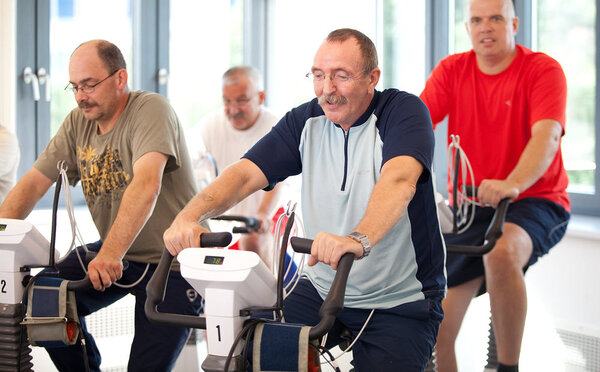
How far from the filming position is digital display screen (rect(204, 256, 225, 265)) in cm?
152

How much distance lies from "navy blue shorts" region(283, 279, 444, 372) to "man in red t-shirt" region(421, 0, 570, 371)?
2.85ft

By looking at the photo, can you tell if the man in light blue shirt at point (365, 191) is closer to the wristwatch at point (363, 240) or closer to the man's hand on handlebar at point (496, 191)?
the wristwatch at point (363, 240)

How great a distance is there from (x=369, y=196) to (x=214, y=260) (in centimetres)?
59

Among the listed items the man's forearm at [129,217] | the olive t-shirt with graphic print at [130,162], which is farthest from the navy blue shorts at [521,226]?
the man's forearm at [129,217]

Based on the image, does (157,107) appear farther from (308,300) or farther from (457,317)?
(457,317)

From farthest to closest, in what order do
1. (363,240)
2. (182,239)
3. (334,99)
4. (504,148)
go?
(504,148) < (334,99) < (182,239) < (363,240)

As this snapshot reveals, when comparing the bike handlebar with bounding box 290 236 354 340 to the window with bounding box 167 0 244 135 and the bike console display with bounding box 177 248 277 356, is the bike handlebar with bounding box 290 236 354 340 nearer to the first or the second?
the bike console display with bounding box 177 248 277 356

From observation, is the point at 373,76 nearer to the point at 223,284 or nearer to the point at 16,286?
the point at 223,284

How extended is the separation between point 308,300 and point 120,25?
3.37 m

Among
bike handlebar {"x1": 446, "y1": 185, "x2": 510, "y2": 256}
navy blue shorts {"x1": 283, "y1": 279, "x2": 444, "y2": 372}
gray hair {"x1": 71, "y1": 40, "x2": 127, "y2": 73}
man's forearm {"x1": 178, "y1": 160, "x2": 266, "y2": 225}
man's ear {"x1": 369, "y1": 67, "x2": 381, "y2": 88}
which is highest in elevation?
gray hair {"x1": 71, "y1": 40, "x2": 127, "y2": 73}

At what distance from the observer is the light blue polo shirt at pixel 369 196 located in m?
1.93

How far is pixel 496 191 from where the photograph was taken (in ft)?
8.05

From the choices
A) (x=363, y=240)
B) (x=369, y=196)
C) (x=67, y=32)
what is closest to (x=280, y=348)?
(x=363, y=240)

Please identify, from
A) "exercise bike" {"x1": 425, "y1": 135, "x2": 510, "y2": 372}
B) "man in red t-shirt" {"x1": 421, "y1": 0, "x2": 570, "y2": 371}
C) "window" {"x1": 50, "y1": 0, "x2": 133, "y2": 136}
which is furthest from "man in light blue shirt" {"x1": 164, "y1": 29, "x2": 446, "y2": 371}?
"window" {"x1": 50, "y1": 0, "x2": 133, "y2": 136}
